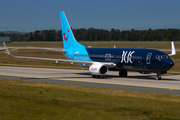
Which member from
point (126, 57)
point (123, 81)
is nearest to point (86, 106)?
point (123, 81)

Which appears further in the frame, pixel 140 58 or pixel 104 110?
pixel 140 58

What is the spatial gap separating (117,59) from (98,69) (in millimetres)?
3120

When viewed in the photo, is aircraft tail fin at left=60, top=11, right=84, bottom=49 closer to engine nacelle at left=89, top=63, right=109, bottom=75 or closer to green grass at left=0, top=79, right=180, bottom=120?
engine nacelle at left=89, top=63, right=109, bottom=75

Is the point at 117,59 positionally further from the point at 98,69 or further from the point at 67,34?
the point at 67,34

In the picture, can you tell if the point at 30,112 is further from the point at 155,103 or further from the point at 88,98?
the point at 155,103

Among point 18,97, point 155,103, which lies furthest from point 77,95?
point 155,103

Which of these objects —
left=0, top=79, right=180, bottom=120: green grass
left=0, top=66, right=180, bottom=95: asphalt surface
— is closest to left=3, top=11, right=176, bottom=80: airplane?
left=0, top=66, right=180, bottom=95: asphalt surface

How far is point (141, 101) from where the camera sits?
2033 centimetres

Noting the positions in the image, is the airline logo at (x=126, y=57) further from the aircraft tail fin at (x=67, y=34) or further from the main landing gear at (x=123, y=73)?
the aircraft tail fin at (x=67, y=34)

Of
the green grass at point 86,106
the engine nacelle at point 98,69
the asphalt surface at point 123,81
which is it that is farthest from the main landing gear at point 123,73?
the green grass at point 86,106

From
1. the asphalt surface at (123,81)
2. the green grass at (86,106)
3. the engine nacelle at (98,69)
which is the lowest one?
the asphalt surface at (123,81)

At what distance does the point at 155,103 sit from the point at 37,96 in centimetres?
907

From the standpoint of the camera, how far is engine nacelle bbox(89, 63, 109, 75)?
3659 cm

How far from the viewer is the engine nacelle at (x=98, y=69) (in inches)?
1441
